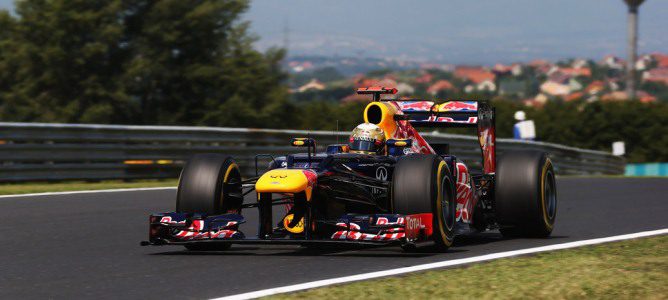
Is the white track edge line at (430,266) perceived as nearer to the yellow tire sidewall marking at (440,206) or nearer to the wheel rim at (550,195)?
the yellow tire sidewall marking at (440,206)

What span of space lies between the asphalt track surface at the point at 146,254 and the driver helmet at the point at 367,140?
3.40 ft

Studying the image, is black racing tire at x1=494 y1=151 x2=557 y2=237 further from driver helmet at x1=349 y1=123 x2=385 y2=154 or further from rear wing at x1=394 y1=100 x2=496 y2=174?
driver helmet at x1=349 y1=123 x2=385 y2=154

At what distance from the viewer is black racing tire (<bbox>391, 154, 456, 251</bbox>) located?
29.1 feet

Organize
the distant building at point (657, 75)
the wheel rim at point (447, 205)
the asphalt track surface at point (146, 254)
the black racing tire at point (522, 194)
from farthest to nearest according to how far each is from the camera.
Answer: the distant building at point (657, 75)
the black racing tire at point (522, 194)
the wheel rim at point (447, 205)
the asphalt track surface at point (146, 254)

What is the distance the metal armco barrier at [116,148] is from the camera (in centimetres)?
1645

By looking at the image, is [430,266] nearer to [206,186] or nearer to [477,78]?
[206,186]

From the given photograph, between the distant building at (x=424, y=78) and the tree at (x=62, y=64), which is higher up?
the distant building at (x=424, y=78)

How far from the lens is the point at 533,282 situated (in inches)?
279

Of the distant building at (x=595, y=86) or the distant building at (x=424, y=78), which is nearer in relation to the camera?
the distant building at (x=424, y=78)

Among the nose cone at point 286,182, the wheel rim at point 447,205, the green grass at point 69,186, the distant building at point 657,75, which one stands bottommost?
the green grass at point 69,186

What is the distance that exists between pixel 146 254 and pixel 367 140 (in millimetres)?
2253

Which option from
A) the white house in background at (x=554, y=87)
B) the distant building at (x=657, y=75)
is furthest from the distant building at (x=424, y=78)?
the distant building at (x=657, y=75)

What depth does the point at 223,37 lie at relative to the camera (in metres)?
37.1

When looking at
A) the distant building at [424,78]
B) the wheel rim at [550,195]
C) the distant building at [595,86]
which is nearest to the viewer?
the wheel rim at [550,195]
